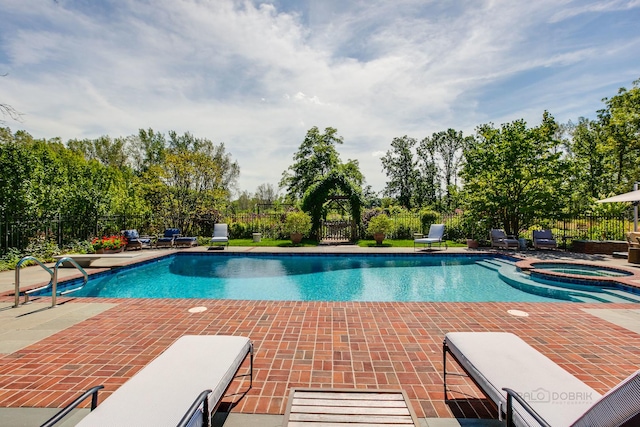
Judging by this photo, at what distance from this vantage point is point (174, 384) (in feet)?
6.45

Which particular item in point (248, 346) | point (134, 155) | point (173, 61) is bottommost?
point (248, 346)

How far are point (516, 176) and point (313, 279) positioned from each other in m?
9.93

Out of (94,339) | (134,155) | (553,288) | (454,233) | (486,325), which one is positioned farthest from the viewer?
(134,155)

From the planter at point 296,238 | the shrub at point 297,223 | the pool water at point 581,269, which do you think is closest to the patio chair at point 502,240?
the pool water at point 581,269

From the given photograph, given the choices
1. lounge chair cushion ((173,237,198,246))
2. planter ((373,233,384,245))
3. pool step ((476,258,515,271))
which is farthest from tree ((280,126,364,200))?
pool step ((476,258,515,271))

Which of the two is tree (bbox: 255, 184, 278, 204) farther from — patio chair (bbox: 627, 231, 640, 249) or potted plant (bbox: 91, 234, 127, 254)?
patio chair (bbox: 627, 231, 640, 249)

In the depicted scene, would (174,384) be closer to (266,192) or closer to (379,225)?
(379,225)

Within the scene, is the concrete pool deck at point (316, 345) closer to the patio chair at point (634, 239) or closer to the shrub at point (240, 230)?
the patio chair at point (634, 239)

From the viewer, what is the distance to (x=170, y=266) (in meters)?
10.9

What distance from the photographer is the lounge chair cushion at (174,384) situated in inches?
64.0

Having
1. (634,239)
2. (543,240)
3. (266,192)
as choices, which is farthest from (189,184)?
(266,192)

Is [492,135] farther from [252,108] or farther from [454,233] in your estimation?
[252,108]

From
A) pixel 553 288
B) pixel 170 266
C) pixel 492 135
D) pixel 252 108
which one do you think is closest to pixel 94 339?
pixel 170 266

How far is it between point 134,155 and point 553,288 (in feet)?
122
